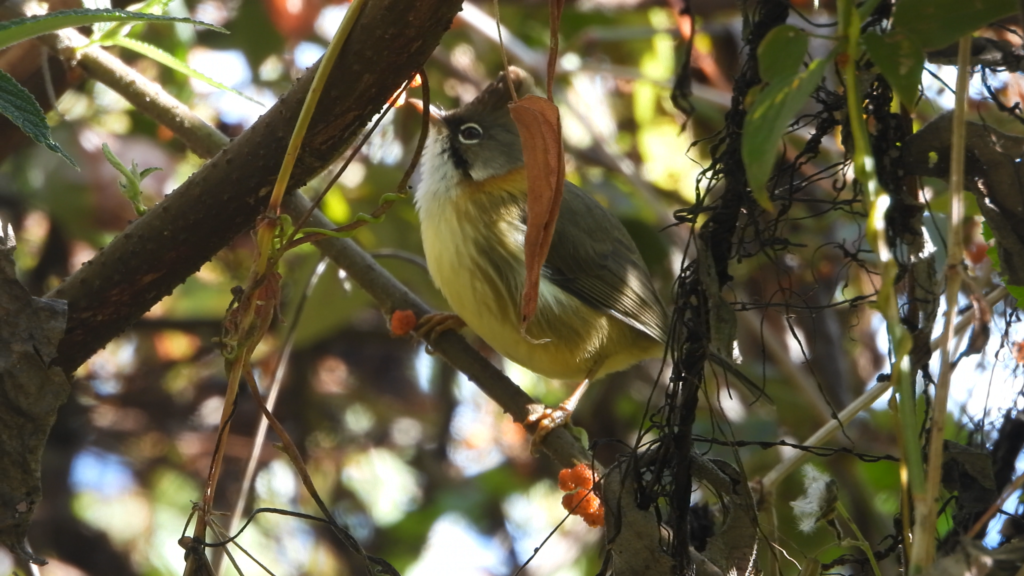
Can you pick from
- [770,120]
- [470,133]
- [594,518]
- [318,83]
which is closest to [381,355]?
[470,133]

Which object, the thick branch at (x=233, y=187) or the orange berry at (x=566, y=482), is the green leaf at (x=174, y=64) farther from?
the orange berry at (x=566, y=482)

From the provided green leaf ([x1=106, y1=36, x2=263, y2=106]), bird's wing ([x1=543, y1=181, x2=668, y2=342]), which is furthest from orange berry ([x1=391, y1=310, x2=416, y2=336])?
green leaf ([x1=106, y1=36, x2=263, y2=106])

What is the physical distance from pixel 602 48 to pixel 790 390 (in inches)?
77.5

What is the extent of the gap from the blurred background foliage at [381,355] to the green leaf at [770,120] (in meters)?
2.48

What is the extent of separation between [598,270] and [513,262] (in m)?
0.40

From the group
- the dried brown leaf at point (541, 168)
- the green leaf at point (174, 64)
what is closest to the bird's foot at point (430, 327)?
the green leaf at point (174, 64)

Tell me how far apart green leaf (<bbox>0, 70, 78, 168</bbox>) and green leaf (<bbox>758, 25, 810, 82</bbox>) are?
928mm

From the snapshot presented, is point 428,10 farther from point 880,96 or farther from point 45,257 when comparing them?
point 45,257

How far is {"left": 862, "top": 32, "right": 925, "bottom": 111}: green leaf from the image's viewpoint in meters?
1.06

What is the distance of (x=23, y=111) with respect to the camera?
133 cm

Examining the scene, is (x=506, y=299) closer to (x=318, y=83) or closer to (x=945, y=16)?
(x=318, y=83)

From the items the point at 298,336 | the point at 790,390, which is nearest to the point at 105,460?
the point at 298,336

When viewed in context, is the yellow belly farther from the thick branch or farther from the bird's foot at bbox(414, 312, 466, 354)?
the thick branch

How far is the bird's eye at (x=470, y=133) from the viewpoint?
11.4ft
